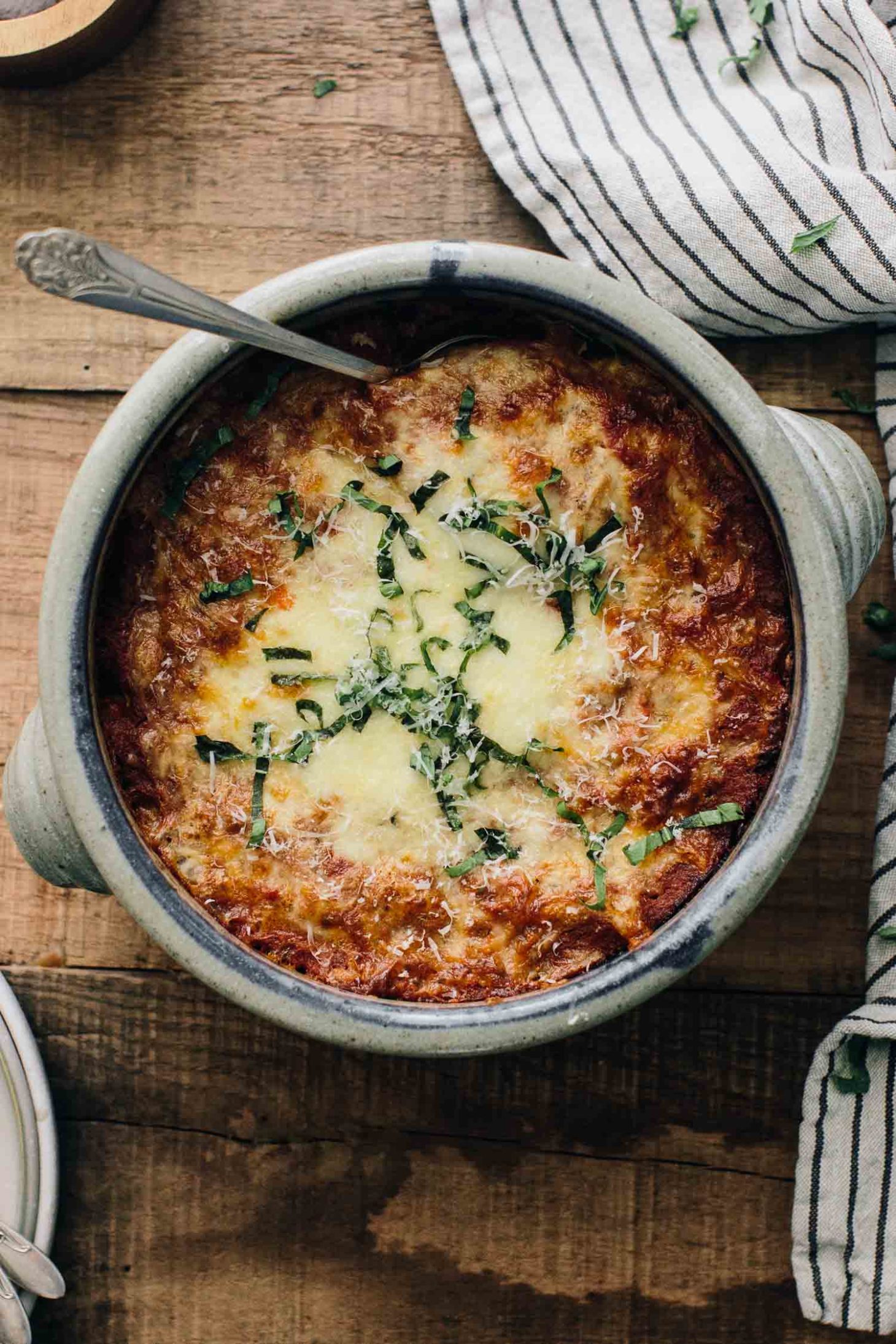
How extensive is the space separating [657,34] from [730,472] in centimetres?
94

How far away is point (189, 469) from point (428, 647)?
0.46 meters

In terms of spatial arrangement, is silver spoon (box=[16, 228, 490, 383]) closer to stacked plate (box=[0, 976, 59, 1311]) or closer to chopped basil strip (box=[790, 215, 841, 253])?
chopped basil strip (box=[790, 215, 841, 253])

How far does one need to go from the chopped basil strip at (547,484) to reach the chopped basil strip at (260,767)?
531 mm

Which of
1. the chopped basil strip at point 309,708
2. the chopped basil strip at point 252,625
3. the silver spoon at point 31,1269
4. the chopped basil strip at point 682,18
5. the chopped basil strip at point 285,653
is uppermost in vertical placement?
the chopped basil strip at point 682,18

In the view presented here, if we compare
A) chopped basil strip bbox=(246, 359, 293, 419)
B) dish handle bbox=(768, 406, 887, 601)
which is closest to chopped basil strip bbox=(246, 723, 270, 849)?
chopped basil strip bbox=(246, 359, 293, 419)

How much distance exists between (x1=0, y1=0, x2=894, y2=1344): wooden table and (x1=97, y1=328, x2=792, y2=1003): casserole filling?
0.52 metres

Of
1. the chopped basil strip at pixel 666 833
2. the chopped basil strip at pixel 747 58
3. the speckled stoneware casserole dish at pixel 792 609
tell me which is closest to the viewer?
the speckled stoneware casserole dish at pixel 792 609

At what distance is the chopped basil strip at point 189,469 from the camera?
190 cm

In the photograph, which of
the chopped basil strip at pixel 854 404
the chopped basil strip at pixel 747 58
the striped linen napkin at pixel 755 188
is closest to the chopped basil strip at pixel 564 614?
the striped linen napkin at pixel 755 188

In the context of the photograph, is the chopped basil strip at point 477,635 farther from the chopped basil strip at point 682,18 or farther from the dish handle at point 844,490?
the chopped basil strip at point 682,18

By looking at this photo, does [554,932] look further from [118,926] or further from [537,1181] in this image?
[118,926]

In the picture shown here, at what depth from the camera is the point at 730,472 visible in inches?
72.6

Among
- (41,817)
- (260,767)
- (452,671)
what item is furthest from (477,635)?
(41,817)

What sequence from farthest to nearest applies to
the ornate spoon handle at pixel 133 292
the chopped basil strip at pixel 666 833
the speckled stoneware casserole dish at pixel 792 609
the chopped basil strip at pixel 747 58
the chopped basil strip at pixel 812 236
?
the chopped basil strip at pixel 747 58 < the chopped basil strip at pixel 812 236 < the chopped basil strip at pixel 666 833 < the speckled stoneware casserole dish at pixel 792 609 < the ornate spoon handle at pixel 133 292
